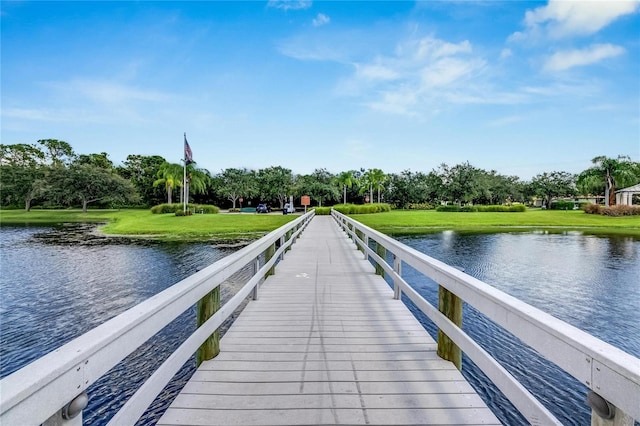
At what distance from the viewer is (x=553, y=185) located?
56.6m

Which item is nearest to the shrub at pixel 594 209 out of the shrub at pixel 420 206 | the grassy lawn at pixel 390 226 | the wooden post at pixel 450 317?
the grassy lawn at pixel 390 226

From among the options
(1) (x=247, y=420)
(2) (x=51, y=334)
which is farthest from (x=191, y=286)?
(2) (x=51, y=334)

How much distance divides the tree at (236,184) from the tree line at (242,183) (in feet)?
0.48

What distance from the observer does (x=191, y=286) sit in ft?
7.52

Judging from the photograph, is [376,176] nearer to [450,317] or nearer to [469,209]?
[469,209]

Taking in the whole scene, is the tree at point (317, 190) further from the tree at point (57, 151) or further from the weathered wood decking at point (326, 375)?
the weathered wood decking at point (326, 375)

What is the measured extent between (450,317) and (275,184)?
50404 mm

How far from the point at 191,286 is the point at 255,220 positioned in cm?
2724

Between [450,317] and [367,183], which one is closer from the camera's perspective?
[450,317]

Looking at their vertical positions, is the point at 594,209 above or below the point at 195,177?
below

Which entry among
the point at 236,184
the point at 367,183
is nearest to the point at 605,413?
the point at 367,183

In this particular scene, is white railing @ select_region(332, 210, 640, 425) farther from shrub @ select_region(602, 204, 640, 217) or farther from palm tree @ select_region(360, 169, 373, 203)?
palm tree @ select_region(360, 169, 373, 203)

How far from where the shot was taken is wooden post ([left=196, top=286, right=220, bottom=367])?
9.03ft

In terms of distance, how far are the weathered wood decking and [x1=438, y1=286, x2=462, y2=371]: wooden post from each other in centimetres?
7
